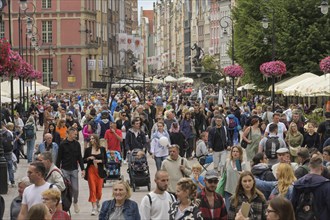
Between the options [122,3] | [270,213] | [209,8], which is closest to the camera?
[270,213]

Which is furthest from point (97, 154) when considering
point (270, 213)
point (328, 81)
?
point (328, 81)

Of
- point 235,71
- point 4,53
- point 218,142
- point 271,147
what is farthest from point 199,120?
point 235,71

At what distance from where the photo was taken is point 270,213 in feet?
29.6

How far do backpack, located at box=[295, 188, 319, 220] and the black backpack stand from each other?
652 cm

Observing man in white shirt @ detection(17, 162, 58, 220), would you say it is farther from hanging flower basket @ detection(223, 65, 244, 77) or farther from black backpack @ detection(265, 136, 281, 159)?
hanging flower basket @ detection(223, 65, 244, 77)

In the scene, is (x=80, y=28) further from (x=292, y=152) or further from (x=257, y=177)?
(x=257, y=177)

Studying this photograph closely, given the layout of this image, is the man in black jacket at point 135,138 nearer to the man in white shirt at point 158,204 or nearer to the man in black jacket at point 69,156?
the man in black jacket at point 69,156

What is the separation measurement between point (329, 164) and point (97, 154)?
5407 millimetres

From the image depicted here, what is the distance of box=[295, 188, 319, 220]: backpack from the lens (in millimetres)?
12078

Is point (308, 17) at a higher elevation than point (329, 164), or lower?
higher

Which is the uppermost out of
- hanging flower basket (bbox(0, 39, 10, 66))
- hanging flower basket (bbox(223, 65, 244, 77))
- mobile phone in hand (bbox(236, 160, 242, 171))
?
hanging flower basket (bbox(0, 39, 10, 66))

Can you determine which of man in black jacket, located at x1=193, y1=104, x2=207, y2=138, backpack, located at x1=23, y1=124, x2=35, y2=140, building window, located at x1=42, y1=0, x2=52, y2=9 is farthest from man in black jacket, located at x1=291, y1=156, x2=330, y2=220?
building window, located at x1=42, y1=0, x2=52, y2=9

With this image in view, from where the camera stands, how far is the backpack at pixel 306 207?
1208cm

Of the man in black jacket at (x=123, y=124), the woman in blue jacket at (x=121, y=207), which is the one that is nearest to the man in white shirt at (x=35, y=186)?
the woman in blue jacket at (x=121, y=207)
